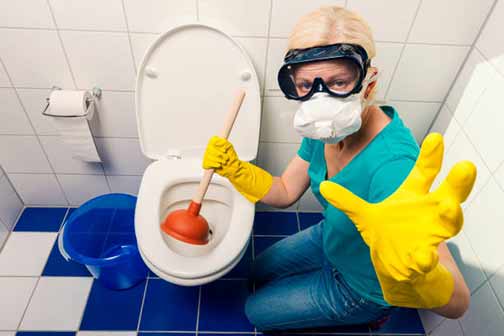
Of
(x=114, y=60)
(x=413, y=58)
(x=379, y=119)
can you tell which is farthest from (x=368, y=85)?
(x=114, y=60)

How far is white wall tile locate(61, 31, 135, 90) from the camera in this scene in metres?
1.00

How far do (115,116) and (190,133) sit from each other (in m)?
0.29

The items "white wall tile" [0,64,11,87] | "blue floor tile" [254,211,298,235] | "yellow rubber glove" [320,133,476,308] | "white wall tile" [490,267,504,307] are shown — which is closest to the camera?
"yellow rubber glove" [320,133,476,308]

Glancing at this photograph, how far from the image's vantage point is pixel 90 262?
3.62ft

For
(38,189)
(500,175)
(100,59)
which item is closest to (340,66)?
(500,175)

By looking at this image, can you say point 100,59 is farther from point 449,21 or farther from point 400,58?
point 449,21

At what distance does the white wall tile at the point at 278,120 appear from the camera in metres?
1.17

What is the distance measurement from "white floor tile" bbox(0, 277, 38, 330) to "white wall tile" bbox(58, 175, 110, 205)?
1.20ft

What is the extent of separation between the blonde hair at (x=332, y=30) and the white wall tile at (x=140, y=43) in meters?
0.55

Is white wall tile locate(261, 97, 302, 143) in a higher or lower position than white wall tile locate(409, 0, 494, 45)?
lower

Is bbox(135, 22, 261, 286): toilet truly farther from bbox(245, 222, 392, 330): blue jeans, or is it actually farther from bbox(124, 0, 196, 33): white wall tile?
bbox(245, 222, 392, 330): blue jeans

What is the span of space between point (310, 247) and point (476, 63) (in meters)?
0.75

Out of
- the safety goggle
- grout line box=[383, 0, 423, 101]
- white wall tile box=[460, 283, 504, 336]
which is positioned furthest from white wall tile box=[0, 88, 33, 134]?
white wall tile box=[460, 283, 504, 336]

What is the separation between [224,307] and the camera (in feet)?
4.16
